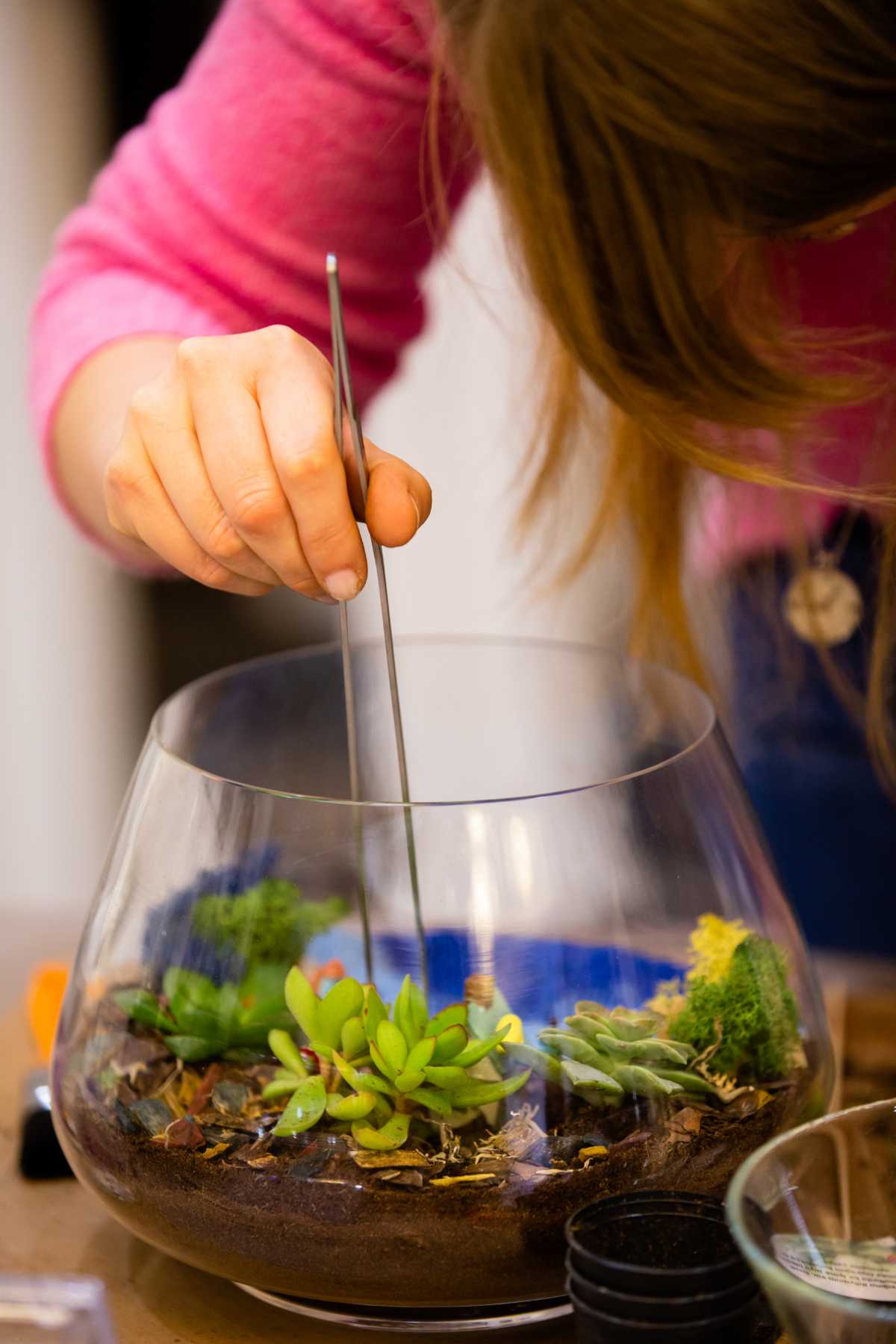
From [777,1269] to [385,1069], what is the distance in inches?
6.2

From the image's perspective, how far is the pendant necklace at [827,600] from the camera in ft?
3.31

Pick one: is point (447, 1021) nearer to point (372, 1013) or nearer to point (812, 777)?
point (372, 1013)

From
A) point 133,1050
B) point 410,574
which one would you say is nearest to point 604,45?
point 133,1050

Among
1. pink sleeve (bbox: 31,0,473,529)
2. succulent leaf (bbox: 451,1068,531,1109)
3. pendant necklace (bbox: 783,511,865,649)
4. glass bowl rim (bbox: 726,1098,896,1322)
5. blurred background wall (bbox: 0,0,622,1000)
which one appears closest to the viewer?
glass bowl rim (bbox: 726,1098,896,1322)

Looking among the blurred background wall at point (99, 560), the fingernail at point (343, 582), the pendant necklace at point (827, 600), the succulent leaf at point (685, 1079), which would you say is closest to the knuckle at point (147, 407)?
the fingernail at point (343, 582)

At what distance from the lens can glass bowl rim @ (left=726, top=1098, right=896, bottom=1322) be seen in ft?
1.42

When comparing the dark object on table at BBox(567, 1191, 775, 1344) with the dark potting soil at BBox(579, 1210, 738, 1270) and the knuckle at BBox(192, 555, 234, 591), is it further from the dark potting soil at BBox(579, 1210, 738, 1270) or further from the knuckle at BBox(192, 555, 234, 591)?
the knuckle at BBox(192, 555, 234, 591)

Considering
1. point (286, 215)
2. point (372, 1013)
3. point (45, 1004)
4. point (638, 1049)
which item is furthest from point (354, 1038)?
point (286, 215)

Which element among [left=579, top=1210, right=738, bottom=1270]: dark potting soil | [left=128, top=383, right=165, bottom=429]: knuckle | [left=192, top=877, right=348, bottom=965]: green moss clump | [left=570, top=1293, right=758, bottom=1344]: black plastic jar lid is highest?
[left=128, top=383, right=165, bottom=429]: knuckle

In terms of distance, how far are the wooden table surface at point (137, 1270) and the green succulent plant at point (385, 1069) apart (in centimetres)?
11

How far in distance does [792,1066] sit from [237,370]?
378 mm

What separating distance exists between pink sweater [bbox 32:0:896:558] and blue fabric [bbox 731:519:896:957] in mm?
152

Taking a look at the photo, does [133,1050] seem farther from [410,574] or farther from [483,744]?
[410,574]

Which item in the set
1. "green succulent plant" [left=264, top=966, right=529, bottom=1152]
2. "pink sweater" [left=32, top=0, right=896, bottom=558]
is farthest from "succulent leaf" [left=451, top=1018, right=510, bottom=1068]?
"pink sweater" [left=32, top=0, right=896, bottom=558]
